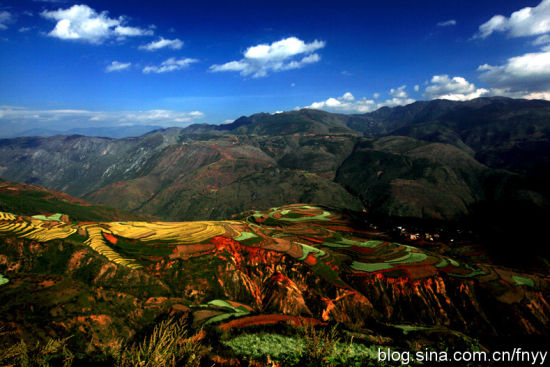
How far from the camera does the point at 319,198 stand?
196 meters

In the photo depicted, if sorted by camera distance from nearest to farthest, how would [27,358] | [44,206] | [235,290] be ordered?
[27,358], [235,290], [44,206]

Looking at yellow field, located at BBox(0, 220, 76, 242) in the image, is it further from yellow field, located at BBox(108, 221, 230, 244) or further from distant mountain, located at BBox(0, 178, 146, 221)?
distant mountain, located at BBox(0, 178, 146, 221)

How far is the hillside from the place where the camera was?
1927 centimetres

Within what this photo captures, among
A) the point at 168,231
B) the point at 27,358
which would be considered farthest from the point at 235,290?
the point at 27,358

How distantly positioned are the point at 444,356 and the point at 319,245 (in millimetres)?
39267

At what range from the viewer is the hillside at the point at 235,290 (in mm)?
19266

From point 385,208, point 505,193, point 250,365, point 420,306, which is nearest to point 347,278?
point 420,306

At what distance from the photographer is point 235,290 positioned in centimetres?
3584

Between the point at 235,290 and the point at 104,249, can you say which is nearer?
the point at 104,249

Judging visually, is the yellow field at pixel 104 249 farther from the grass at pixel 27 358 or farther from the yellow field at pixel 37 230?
the grass at pixel 27 358

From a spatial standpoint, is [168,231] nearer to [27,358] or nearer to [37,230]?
[37,230]

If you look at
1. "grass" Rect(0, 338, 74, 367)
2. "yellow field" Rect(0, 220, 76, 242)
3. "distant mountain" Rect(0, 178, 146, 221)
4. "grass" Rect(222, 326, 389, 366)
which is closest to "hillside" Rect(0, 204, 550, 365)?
"yellow field" Rect(0, 220, 76, 242)

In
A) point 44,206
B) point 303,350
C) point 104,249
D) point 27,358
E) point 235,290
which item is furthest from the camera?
point 44,206

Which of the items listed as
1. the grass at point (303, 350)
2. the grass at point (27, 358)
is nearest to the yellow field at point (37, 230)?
the grass at point (27, 358)
